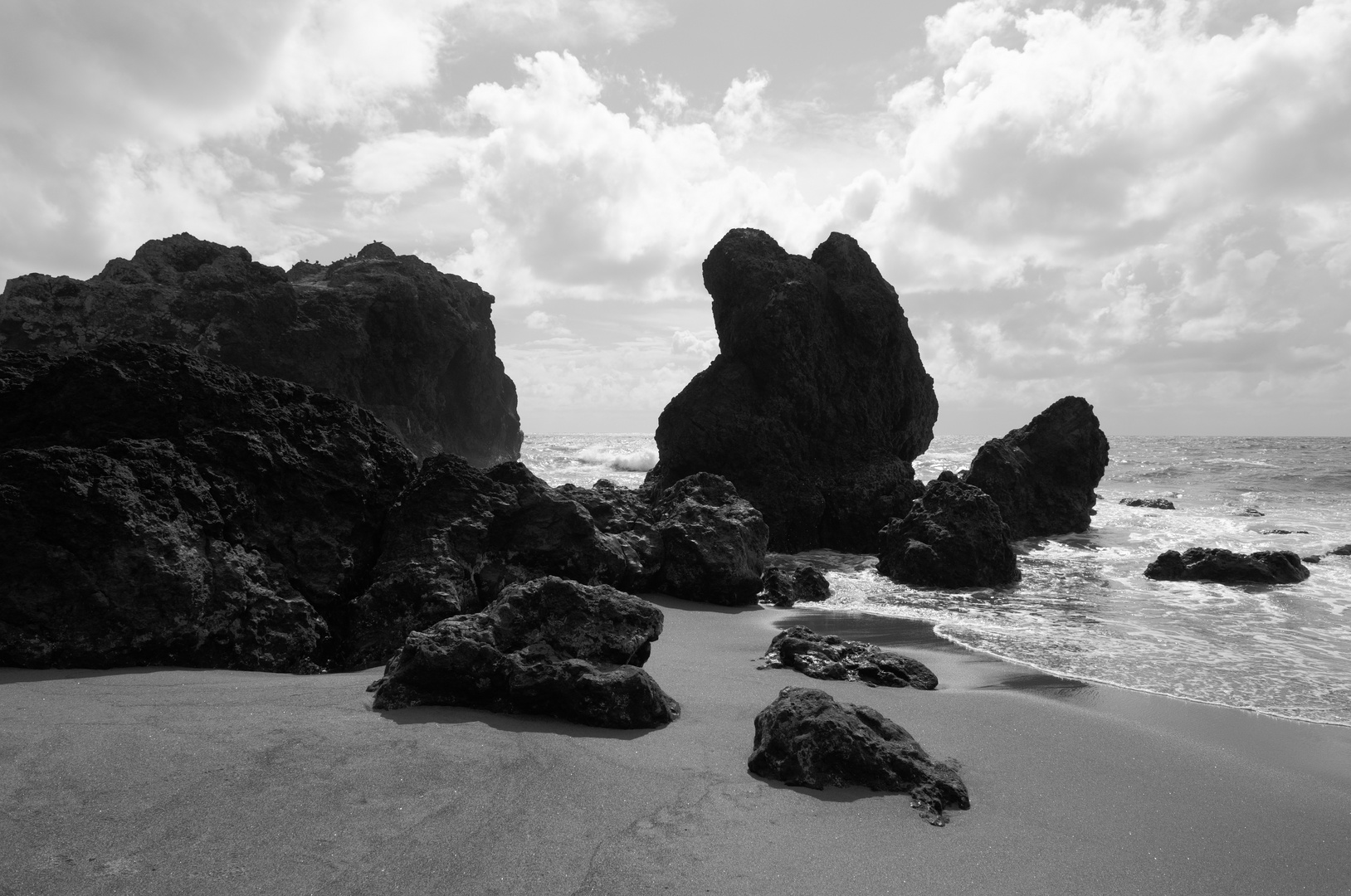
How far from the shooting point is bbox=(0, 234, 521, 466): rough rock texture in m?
25.2

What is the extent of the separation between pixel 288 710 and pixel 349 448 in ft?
12.0

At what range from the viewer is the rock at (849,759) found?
4246 millimetres

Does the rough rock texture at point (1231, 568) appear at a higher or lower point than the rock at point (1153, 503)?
lower

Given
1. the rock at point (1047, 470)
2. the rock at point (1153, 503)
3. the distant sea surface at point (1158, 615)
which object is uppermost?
the rock at point (1047, 470)

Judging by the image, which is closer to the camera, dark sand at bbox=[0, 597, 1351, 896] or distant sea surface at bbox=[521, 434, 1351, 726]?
dark sand at bbox=[0, 597, 1351, 896]

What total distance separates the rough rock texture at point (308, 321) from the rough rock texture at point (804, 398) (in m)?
9.44

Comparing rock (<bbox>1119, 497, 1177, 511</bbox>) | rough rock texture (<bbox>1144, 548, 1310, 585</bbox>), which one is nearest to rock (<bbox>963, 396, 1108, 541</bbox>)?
rough rock texture (<bbox>1144, 548, 1310, 585</bbox>)

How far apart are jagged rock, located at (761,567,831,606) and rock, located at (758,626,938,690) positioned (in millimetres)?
4281

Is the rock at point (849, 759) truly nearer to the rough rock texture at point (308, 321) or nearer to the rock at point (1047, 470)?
the rough rock texture at point (308, 321)

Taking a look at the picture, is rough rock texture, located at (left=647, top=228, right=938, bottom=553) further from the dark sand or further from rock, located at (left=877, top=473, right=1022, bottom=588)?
the dark sand

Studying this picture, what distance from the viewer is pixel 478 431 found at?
1966 inches

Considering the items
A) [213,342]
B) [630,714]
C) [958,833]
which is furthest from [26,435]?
[213,342]

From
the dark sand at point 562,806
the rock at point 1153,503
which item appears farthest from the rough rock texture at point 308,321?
the rock at point 1153,503

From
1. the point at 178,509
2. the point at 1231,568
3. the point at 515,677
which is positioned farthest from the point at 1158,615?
the point at 178,509
